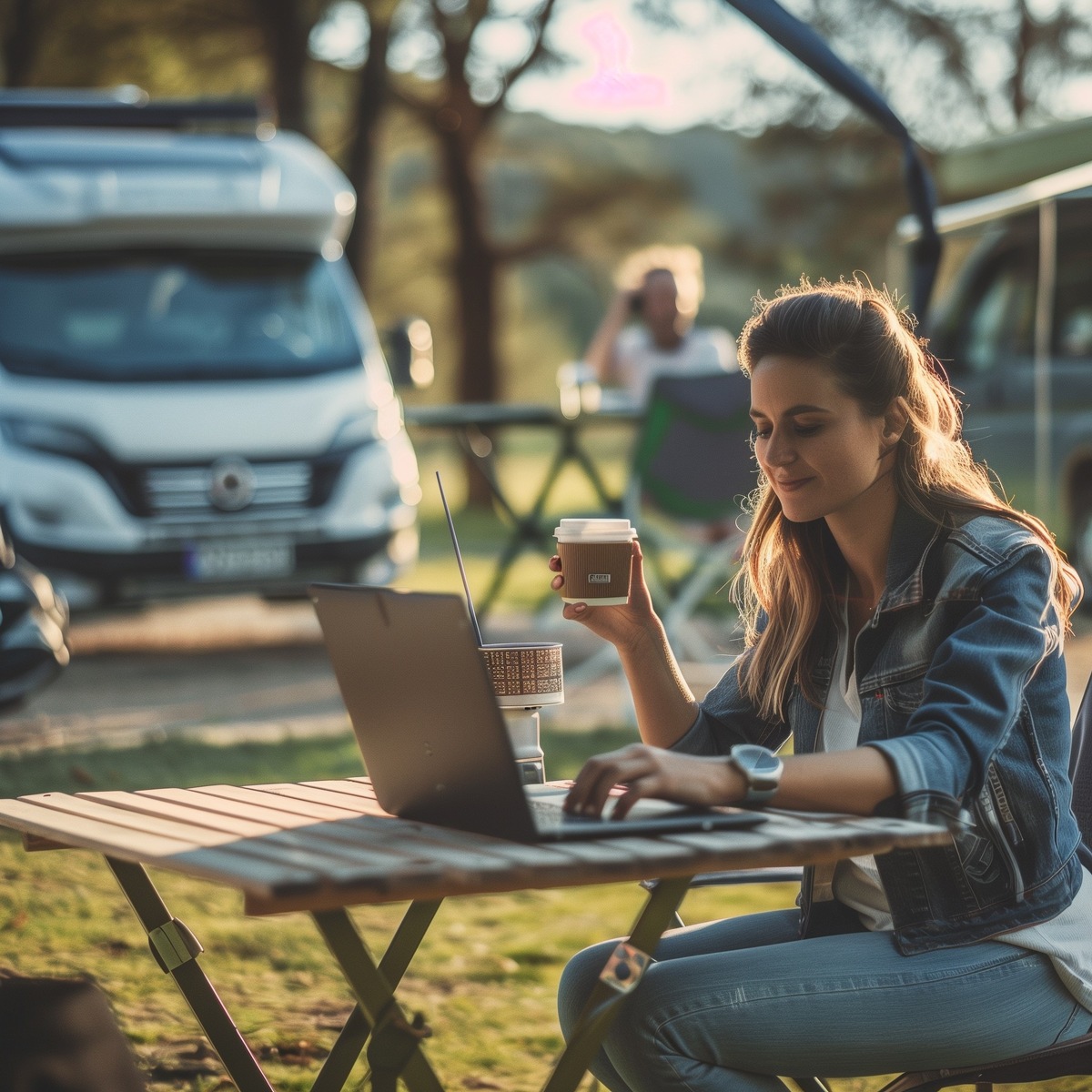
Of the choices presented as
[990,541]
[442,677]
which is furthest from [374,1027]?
[990,541]

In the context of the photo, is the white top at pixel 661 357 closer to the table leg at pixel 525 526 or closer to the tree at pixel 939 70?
the table leg at pixel 525 526

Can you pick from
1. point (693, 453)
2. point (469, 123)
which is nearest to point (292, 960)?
point (693, 453)

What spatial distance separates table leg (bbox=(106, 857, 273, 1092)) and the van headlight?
22.1 ft

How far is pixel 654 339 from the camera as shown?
10.0 meters

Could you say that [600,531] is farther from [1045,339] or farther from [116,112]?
[1045,339]

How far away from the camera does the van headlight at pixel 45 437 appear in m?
8.95

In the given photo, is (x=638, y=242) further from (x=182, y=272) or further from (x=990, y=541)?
(x=990, y=541)

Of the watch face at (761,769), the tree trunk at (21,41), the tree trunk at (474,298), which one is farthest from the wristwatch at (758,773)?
the tree trunk at (474,298)

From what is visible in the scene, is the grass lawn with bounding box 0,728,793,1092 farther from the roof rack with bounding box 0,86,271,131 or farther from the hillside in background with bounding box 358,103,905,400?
the hillside in background with bounding box 358,103,905,400

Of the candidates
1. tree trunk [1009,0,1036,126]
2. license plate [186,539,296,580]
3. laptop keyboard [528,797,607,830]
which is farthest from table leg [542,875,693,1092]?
tree trunk [1009,0,1036,126]

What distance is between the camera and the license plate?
9305 mm

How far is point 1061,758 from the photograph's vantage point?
2492 mm

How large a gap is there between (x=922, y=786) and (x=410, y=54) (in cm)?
2189

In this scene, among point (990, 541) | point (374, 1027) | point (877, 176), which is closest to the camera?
point (374, 1027)
